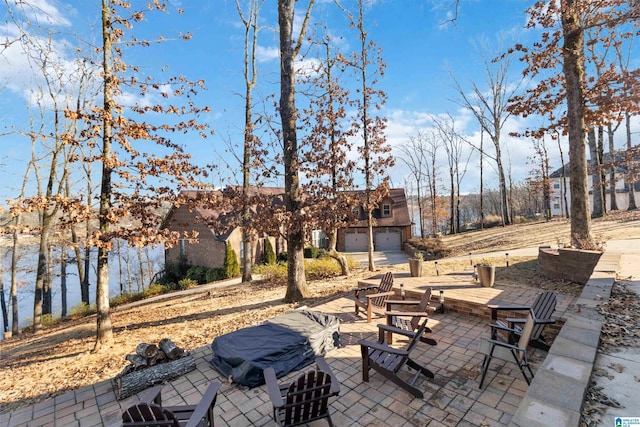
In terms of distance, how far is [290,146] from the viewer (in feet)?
28.5

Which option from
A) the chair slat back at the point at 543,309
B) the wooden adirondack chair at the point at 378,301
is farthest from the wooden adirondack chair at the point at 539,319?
the wooden adirondack chair at the point at 378,301

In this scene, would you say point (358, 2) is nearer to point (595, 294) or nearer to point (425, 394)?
point (595, 294)

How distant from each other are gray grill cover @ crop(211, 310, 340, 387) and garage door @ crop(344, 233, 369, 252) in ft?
73.1

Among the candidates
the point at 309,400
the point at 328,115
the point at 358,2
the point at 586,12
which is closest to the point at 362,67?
the point at 358,2

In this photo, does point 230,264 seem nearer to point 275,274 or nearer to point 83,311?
Result: point 275,274

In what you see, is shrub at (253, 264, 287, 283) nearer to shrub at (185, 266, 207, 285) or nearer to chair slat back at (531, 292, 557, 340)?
shrub at (185, 266, 207, 285)

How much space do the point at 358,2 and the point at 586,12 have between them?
7.60 meters

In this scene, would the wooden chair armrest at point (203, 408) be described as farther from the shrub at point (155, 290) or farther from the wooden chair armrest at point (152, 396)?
the shrub at point (155, 290)

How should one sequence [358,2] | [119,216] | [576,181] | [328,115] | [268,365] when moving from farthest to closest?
[358,2] < [328,115] < [576,181] < [119,216] < [268,365]

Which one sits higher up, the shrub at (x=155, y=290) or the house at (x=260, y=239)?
the house at (x=260, y=239)

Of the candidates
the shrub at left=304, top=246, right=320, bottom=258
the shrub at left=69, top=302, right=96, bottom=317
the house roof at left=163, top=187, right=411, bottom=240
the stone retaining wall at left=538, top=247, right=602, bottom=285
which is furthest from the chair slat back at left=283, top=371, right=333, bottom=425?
the shrub at left=304, top=246, right=320, bottom=258

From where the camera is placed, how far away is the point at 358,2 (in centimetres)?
1186

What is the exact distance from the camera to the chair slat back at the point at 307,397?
9.86ft

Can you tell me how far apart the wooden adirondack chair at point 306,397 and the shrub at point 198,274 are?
63.4 ft
